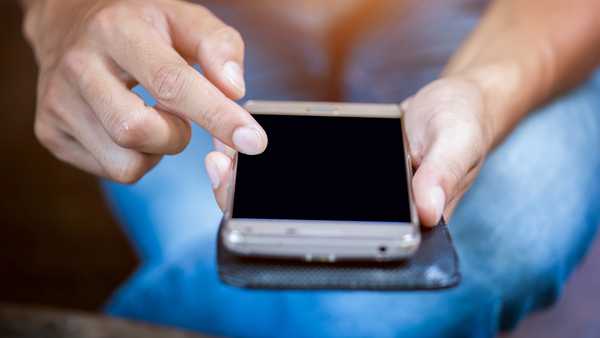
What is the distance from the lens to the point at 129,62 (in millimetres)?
542

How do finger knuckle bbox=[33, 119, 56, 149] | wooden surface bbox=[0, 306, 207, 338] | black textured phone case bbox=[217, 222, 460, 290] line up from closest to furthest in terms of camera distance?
black textured phone case bbox=[217, 222, 460, 290]
finger knuckle bbox=[33, 119, 56, 149]
wooden surface bbox=[0, 306, 207, 338]

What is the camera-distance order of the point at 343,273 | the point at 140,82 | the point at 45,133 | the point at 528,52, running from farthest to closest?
1. the point at 528,52
2. the point at 45,133
3. the point at 140,82
4. the point at 343,273

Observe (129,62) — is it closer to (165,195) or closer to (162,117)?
(162,117)

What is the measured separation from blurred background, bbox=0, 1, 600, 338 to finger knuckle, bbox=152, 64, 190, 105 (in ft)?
2.20

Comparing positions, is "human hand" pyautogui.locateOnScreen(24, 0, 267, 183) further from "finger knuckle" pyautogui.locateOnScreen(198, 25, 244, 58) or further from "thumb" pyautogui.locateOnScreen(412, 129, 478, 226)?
"thumb" pyautogui.locateOnScreen(412, 129, 478, 226)

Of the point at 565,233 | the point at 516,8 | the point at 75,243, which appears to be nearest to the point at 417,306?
the point at 565,233

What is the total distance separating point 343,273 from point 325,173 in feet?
0.25

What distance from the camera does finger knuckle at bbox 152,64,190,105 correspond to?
0.52 m

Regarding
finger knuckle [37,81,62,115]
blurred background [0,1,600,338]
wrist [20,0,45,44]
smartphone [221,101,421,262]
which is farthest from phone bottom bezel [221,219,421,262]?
blurred background [0,1,600,338]

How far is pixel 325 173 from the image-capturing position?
49 cm

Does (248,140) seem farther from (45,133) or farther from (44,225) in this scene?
(44,225)

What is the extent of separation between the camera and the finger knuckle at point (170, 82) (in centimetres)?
52

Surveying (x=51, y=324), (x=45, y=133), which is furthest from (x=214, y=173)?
(x=51, y=324)

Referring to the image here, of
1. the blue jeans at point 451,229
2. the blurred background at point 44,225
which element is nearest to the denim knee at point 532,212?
the blue jeans at point 451,229
